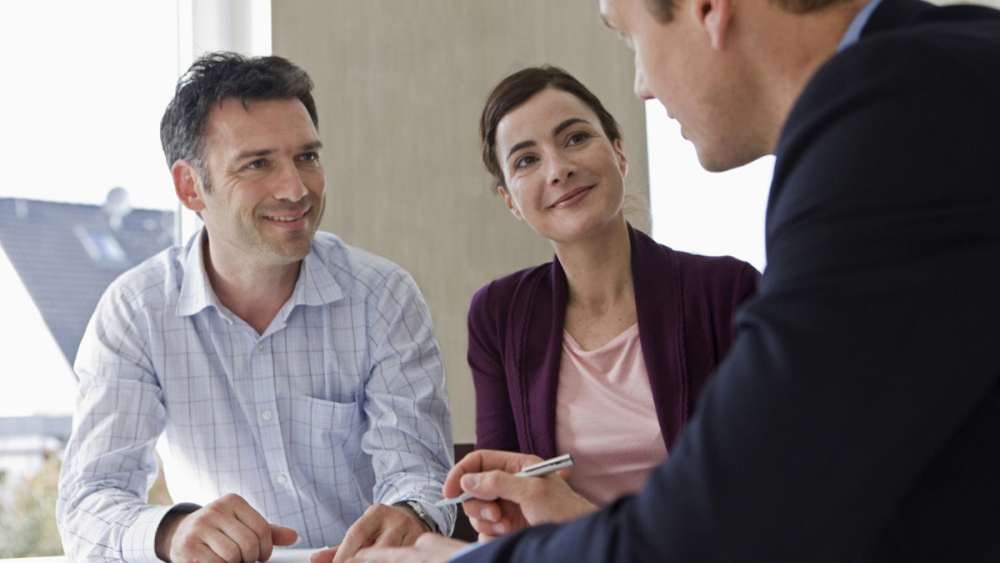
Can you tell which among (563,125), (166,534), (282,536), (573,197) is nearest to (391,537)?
(282,536)

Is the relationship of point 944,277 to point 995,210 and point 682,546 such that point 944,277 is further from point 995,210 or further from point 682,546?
point 682,546

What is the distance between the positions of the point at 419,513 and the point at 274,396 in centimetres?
47

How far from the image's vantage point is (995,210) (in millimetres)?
522

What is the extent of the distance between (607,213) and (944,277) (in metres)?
1.33

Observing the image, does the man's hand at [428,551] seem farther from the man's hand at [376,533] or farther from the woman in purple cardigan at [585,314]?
the woman in purple cardigan at [585,314]

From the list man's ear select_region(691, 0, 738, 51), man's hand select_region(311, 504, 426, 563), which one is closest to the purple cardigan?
man's hand select_region(311, 504, 426, 563)

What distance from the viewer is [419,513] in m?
1.63

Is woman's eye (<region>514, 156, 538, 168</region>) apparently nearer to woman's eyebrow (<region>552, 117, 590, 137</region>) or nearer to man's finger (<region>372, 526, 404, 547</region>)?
woman's eyebrow (<region>552, 117, 590, 137</region>)

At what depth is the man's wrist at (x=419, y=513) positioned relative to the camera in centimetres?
162

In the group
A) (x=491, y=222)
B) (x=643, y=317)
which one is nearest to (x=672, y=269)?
(x=643, y=317)

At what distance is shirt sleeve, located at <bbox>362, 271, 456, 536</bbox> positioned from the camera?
1.84 m

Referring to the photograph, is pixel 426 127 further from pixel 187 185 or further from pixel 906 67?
pixel 906 67

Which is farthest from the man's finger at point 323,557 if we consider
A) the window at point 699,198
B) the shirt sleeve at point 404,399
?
the window at point 699,198

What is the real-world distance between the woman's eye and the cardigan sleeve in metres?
0.25
